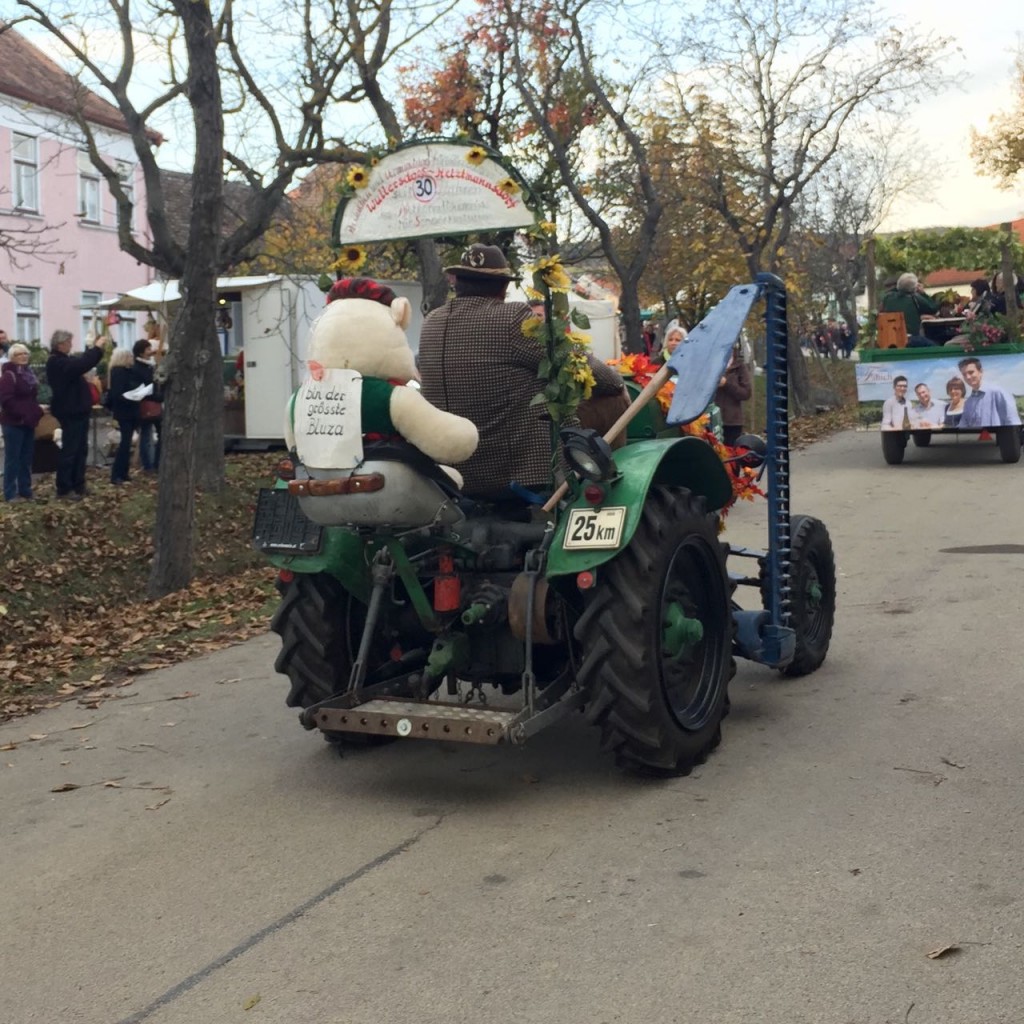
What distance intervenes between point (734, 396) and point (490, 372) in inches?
375

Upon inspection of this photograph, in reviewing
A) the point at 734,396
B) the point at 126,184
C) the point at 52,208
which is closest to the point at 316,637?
the point at 734,396

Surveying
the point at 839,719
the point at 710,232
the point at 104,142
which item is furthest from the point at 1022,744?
the point at 104,142

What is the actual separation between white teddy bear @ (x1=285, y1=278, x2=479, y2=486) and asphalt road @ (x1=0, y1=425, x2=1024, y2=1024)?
1.40m

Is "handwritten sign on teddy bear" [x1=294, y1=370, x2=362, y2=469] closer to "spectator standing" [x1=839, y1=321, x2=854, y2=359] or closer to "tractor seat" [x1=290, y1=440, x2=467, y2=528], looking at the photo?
"tractor seat" [x1=290, y1=440, x2=467, y2=528]

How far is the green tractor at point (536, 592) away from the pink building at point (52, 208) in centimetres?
2803

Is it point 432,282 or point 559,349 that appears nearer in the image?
point 559,349

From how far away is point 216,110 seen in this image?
11992 millimetres

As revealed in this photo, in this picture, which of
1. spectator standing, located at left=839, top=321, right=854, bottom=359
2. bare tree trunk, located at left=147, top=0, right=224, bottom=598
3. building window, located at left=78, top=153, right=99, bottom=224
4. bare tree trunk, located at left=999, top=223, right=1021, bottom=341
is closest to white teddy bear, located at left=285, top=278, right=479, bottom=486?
bare tree trunk, located at left=147, top=0, right=224, bottom=598

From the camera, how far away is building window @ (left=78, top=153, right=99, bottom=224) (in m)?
36.7

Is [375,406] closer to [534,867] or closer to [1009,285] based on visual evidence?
[534,867]

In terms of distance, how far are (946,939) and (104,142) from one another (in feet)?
121

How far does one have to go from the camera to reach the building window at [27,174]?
34.2 m

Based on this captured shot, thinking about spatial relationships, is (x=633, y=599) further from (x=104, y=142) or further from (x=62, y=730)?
(x=104, y=142)

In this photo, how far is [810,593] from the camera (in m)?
7.24
